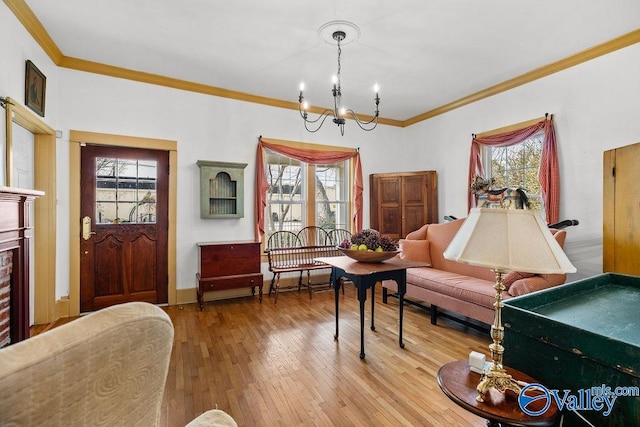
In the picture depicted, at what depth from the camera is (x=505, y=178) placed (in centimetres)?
446

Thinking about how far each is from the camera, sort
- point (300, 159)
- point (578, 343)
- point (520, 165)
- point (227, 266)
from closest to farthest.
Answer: point (578, 343) < point (227, 266) < point (520, 165) < point (300, 159)

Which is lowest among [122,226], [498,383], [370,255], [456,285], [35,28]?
[456,285]

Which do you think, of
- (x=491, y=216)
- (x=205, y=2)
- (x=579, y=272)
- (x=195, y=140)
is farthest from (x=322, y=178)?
(x=491, y=216)

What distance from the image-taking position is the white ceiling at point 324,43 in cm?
267

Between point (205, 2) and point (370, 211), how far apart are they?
4.02 m

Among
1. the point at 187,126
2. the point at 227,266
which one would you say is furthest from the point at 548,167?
the point at 187,126

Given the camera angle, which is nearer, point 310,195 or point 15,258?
point 15,258

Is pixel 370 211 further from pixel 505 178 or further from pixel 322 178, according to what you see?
pixel 505 178

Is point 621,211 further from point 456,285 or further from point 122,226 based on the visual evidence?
point 122,226

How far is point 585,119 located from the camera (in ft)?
11.3

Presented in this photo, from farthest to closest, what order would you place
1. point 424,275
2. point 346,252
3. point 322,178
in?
point 322,178 → point 424,275 → point 346,252

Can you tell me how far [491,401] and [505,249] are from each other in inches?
Result: 22.2

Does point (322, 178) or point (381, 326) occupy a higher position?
point (322, 178)

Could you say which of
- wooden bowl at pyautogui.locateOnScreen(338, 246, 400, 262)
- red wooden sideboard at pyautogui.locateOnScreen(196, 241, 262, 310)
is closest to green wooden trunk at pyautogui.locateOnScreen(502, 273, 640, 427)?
wooden bowl at pyautogui.locateOnScreen(338, 246, 400, 262)
